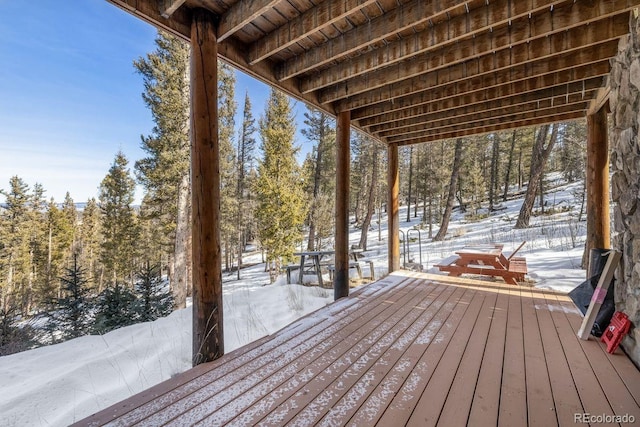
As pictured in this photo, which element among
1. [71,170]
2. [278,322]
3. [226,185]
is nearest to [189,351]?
[278,322]

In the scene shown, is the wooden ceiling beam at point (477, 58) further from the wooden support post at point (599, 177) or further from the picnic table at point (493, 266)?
the picnic table at point (493, 266)

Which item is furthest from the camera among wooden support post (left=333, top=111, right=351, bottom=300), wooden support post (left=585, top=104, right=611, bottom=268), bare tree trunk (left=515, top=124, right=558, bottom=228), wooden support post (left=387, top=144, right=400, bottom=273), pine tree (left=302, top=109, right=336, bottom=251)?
pine tree (left=302, top=109, right=336, bottom=251)

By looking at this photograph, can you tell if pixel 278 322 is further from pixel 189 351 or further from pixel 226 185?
pixel 226 185

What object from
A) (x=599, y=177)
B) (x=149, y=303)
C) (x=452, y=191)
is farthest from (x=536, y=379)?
(x=452, y=191)

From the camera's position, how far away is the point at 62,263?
1855 cm

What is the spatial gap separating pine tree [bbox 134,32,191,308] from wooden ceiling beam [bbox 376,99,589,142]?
571cm

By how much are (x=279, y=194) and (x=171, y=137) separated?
3.87 m

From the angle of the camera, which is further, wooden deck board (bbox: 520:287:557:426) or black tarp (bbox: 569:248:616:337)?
black tarp (bbox: 569:248:616:337)

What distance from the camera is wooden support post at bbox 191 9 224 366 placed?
2135mm

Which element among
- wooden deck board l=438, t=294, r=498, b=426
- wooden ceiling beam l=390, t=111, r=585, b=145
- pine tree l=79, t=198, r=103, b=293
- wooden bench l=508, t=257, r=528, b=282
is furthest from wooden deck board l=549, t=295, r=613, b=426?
pine tree l=79, t=198, r=103, b=293

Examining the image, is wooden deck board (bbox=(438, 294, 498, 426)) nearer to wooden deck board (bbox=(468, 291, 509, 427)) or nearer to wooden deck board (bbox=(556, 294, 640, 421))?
wooden deck board (bbox=(468, 291, 509, 427))

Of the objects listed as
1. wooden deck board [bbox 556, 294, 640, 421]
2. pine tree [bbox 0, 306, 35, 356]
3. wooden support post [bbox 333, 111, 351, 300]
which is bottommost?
pine tree [bbox 0, 306, 35, 356]

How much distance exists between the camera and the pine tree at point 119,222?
13977 mm

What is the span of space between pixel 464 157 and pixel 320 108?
15367 millimetres
